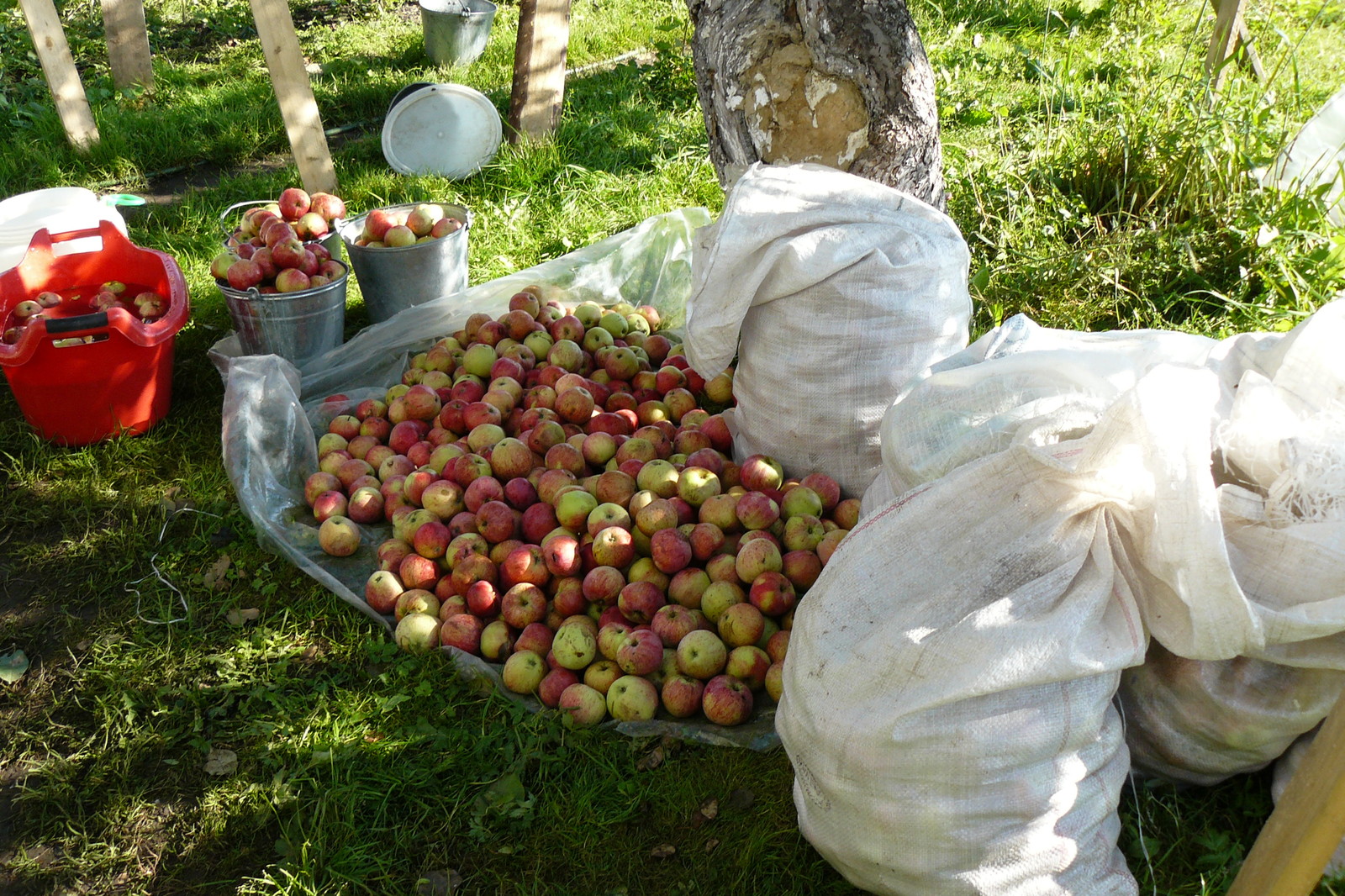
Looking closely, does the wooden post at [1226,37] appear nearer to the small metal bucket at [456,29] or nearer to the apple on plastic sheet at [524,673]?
the apple on plastic sheet at [524,673]

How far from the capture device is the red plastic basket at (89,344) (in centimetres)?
316

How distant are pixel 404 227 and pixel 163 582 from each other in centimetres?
160

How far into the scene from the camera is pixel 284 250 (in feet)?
11.5

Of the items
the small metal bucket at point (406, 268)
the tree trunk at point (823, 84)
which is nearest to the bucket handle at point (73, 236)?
the small metal bucket at point (406, 268)

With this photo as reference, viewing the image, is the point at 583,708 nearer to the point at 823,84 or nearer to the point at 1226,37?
the point at 823,84

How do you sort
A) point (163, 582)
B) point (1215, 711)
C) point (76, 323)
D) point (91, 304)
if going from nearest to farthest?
point (1215, 711), point (163, 582), point (76, 323), point (91, 304)

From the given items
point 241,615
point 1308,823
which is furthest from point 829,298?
point 241,615

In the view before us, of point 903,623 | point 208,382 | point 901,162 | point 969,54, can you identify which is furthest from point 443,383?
point 969,54

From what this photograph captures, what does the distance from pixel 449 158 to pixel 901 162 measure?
2722mm

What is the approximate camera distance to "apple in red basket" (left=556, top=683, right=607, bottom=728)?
7.68ft

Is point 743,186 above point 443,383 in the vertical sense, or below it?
above

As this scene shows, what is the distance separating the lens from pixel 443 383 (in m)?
3.46

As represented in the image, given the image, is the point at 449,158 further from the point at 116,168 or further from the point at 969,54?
the point at 969,54

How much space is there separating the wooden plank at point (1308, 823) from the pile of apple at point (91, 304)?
348 cm
